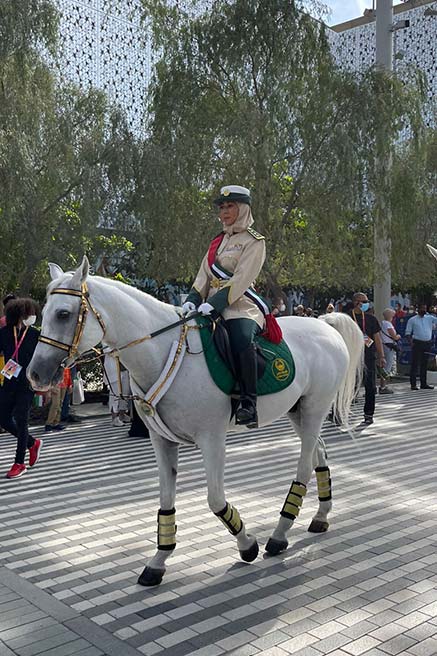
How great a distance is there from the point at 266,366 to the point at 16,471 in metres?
4.15

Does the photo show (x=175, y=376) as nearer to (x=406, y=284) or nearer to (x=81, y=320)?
(x=81, y=320)

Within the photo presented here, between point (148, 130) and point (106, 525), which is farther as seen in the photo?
point (148, 130)

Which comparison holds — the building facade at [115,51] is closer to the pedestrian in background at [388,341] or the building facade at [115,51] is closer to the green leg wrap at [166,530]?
the pedestrian in background at [388,341]

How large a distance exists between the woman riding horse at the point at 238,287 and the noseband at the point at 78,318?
2.49ft

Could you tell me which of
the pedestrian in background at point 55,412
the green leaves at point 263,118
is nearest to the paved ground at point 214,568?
the pedestrian in background at point 55,412

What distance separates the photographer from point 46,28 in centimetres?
1510

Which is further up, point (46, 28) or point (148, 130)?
point (46, 28)

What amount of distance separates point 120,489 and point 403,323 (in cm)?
1802

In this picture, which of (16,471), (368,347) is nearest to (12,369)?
(16,471)

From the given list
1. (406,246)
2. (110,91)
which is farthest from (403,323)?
A: (110,91)

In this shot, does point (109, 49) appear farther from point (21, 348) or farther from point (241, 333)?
point (241, 333)

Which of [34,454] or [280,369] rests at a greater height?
[280,369]

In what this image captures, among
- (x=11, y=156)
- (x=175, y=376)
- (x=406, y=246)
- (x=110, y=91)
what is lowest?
(x=175, y=376)

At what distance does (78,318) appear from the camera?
408cm
